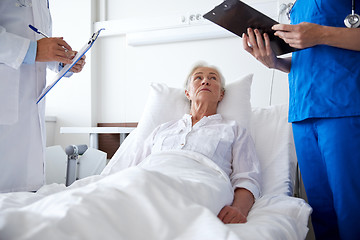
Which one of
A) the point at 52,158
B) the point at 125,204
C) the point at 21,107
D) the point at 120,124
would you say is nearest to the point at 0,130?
the point at 21,107

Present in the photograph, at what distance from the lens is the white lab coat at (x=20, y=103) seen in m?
1.23

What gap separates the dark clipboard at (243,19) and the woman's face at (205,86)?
51cm

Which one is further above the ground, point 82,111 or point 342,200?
point 82,111

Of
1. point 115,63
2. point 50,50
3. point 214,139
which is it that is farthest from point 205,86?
point 115,63

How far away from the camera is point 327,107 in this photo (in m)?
1.10

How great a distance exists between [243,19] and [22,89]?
3.24 ft

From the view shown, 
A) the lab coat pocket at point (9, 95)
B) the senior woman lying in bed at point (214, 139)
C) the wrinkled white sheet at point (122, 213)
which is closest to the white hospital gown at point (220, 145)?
the senior woman lying in bed at point (214, 139)

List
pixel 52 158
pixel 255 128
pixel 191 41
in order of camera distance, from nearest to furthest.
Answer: pixel 255 128, pixel 52 158, pixel 191 41

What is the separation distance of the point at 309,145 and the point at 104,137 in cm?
209

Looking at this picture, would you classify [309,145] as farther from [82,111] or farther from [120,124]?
[82,111]

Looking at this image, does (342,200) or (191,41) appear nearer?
(342,200)

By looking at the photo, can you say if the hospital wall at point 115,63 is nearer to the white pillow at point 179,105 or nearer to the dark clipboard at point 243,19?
the white pillow at point 179,105

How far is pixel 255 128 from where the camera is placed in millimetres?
1901

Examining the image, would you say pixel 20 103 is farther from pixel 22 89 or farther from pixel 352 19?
pixel 352 19
